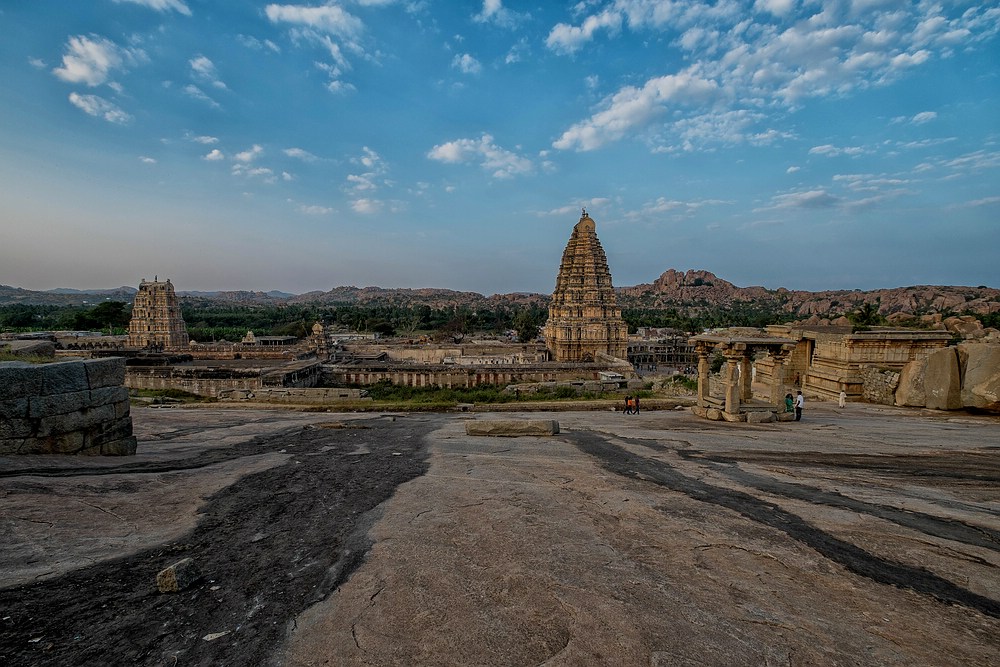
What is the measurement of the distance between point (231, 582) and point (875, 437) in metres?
9.65

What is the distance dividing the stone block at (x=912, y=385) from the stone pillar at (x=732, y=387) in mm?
4711

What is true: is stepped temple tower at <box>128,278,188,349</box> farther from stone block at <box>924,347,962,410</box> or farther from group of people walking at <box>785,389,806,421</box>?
stone block at <box>924,347,962,410</box>

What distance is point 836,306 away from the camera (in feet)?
454

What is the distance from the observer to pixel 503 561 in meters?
3.56

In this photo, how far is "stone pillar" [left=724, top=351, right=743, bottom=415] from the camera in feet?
32.9

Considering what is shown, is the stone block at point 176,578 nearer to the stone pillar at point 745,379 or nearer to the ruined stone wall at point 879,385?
the stone pillar at point 745,379

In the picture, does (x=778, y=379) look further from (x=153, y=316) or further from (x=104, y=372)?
(x=153, y=316)

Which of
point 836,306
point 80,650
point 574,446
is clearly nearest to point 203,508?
point 80,650

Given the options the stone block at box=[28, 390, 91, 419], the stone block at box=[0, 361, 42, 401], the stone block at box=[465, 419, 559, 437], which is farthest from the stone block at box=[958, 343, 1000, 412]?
the stone block at box=[0, 361, 42, 401]

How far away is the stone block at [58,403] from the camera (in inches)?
221

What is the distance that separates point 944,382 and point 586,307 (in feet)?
96.0

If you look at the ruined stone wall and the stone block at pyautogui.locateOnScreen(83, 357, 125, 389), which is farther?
the ruined stone wall

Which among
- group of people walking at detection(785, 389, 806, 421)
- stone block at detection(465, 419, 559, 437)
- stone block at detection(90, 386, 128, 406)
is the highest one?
stone block at detection(90, 386, 128, 406)

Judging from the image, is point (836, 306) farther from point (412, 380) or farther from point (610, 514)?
point (610, 514)
